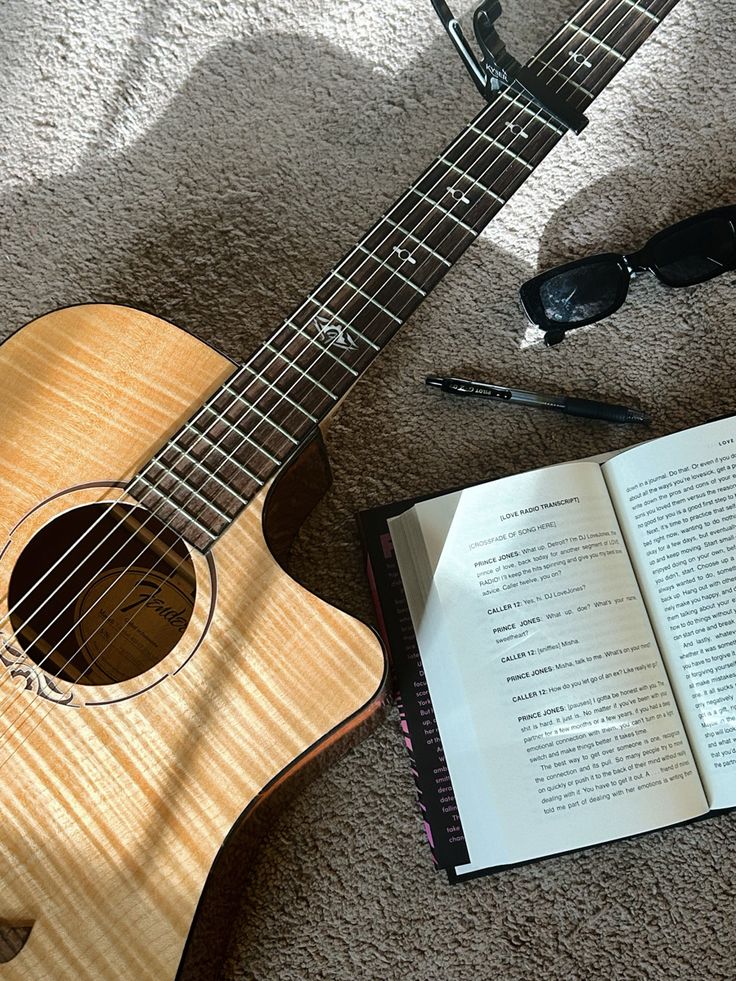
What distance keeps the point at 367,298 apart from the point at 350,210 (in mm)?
255

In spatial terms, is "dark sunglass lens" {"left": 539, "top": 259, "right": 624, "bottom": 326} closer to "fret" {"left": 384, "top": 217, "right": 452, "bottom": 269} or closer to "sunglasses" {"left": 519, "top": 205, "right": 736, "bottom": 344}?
"sunglasses" {"left": 519, "top": 205, "right": 736, "bottom": 344}

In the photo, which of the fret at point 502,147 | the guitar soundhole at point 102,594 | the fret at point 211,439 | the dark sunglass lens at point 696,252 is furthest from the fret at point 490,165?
the guitar soundhole at point 102,594

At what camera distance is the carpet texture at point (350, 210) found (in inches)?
34.4

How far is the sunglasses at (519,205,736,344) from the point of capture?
85cm

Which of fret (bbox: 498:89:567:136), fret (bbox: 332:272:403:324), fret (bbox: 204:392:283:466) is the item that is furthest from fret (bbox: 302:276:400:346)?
fret (bbox: 498:89:567:136)

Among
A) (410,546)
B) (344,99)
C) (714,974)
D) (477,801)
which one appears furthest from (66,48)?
(714,974)

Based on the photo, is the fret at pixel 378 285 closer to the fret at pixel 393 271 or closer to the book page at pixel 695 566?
the fret at pixel 393 271

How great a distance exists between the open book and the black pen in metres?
0.09

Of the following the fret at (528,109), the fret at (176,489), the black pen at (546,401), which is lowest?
the black pen at (546,401)

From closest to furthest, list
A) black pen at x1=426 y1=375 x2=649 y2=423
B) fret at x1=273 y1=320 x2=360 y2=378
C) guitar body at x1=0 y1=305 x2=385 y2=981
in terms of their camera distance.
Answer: guitar body at x1=0 y1=305 x2=385 y2=981, fret at x1=273 y1=320 x2=360 y2=378, black pen at x1=426 y1=375 x2=649 y2=423

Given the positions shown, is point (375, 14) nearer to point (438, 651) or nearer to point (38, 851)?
point (438, 651)

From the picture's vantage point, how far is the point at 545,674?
29.5 inches

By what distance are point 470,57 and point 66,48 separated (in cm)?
52

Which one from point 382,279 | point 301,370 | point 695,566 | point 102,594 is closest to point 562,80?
point 382,279
